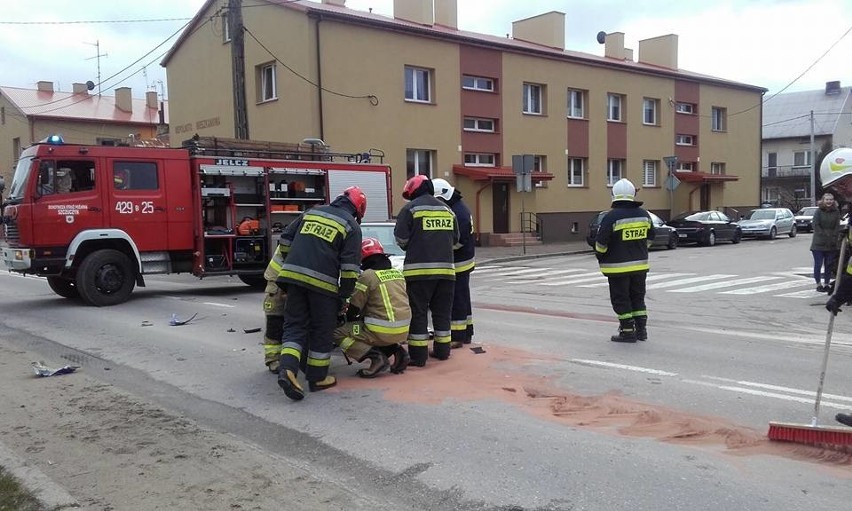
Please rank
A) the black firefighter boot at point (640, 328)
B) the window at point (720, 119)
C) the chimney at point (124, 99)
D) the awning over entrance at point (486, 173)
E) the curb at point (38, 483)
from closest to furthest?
the curb at point (38, 483)
the black firefighter boot at point (640, 328)
the awning over entrance at point (486, 173)
the window at point (720, 119)
the chimney at point (124, 99)

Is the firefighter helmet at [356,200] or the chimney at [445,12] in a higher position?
the chimney at [445,12]

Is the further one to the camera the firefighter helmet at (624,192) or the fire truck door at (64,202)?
the fire truck door at (64,202)

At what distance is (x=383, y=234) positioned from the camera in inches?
444

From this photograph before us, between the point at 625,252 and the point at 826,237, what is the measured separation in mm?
6770

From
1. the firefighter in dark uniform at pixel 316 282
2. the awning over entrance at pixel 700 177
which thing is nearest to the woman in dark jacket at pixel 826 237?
the firefighter in dark uniform at pixel 316 282

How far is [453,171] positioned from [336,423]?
71.2 feet

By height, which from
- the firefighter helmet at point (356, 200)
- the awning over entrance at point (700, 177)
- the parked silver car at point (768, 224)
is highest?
the awning over entrance at point (700, 177)

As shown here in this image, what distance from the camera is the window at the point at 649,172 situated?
1357 inches

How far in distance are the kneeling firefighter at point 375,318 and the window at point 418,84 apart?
63.9 ft

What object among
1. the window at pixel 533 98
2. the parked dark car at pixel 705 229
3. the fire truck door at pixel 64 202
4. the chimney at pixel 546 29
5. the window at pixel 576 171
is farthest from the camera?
the chimney at pixel 546 29

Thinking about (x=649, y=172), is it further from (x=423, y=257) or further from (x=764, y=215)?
(x=423, y=257)

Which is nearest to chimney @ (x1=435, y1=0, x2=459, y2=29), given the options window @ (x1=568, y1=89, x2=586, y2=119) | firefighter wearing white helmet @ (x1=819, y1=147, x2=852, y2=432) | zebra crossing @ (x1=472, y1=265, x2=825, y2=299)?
window @ (x1=568, y1=89, x2=586, y2=119)

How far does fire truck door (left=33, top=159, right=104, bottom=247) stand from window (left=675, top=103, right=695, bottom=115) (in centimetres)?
3107

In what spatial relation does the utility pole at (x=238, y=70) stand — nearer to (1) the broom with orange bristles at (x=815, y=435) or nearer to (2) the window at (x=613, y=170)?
(1) the broom with orange bristles at (x=815, y=435)
